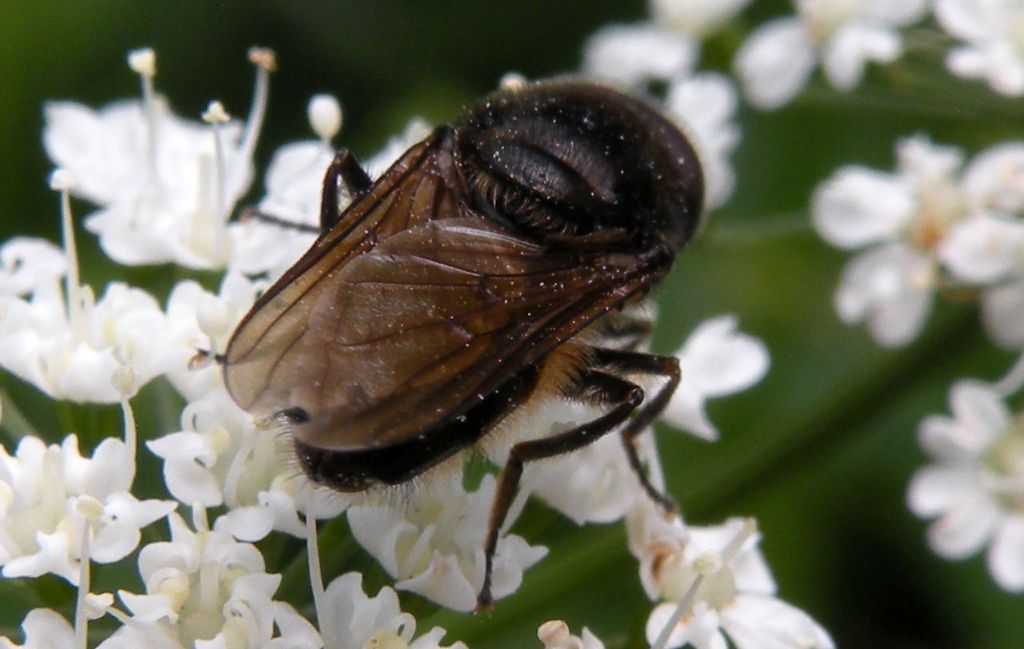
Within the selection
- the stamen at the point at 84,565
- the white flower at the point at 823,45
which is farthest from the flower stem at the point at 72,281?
the white flower at the point at 823,45

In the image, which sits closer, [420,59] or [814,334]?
[814,334]

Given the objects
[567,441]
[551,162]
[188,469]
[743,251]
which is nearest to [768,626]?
[567,441]

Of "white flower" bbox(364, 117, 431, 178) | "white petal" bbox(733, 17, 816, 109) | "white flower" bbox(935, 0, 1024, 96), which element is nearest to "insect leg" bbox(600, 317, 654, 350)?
"white flower" bbox(364, 117, 431, 178)

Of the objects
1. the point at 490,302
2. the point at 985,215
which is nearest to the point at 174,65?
the point at 985,215

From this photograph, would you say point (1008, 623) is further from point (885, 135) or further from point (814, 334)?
point (885, 135)

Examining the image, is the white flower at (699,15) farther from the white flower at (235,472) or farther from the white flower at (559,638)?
the white flower at (559,638)

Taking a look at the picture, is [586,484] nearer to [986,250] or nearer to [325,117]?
[325,117]
